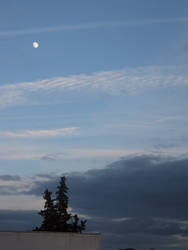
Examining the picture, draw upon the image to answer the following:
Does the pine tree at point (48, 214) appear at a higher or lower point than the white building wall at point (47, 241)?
higher

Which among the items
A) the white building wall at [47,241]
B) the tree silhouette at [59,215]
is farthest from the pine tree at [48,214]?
the white building wall at [47,241]

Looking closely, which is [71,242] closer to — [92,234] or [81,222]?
[92,234]

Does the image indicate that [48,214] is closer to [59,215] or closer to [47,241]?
[59,215]

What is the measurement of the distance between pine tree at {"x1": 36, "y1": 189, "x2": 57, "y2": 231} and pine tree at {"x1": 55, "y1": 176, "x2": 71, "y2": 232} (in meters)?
0.89

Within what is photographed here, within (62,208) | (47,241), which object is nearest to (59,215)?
(62,208)

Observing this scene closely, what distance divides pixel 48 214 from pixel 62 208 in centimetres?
266

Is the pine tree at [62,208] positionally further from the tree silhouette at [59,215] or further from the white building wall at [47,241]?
the white building wall at [47,241]

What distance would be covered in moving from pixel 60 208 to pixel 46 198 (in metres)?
3.05

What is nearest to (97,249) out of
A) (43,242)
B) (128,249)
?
(43,242)

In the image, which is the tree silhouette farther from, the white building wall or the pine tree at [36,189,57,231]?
the white building wall

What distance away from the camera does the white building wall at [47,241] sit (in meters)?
40.1

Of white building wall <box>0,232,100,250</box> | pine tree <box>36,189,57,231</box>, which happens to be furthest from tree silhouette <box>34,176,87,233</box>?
white building wall <box>0,232,100,250</box>

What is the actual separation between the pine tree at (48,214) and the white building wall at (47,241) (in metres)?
31.1

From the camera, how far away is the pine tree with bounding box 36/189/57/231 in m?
77.4
